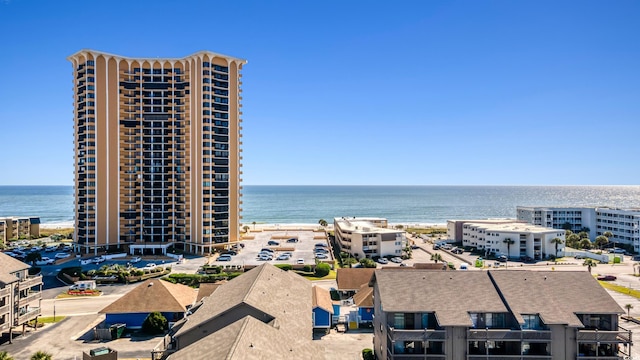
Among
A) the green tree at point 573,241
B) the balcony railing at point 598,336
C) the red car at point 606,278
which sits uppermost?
the balcony railing at point 598,336

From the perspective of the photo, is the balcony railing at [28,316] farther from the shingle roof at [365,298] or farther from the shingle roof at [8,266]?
the shingle roof at [365,298]

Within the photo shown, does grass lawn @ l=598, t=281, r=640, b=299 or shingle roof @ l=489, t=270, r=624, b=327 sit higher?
shingle roof @ l=489, t=270, r=624, b=327

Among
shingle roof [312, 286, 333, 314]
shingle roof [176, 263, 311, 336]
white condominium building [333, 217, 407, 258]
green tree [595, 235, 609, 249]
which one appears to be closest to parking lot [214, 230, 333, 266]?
white condominium building [333, 217, 407, 258]

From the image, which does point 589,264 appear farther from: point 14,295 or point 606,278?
point 14,295

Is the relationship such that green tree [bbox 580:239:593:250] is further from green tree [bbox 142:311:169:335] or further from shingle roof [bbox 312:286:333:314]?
green tree [bbox 142:311:169:335]

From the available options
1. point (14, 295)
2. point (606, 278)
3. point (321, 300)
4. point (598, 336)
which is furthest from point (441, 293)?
point (606, 278)

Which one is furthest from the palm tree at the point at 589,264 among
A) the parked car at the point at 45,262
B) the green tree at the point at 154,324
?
the parked car at the point at 45,262
